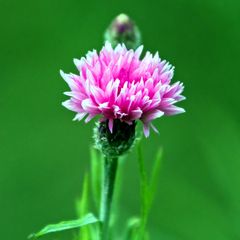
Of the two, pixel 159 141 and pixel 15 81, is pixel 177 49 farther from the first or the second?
pixel 15 81

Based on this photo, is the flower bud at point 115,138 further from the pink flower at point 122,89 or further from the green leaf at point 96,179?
the green leaf at point 96,179

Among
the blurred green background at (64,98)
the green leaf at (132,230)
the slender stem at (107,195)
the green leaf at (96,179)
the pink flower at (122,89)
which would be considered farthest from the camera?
the blurred green background at (64,98)

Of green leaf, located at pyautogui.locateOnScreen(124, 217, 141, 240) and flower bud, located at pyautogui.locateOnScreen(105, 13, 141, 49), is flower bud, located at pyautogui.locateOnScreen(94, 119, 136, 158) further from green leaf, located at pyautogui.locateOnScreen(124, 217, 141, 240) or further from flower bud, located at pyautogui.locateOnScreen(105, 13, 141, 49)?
flower bud, located at pyautogui.locateOnScreen(105, 13, 141, 49)

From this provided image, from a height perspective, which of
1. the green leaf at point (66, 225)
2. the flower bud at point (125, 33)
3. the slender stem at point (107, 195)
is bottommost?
the green leaf at point (66, 225)

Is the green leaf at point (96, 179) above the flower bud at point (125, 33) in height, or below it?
below

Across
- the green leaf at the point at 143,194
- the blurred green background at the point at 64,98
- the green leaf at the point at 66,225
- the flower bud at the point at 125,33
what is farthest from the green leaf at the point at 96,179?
the blurred green background at the point at 64,98

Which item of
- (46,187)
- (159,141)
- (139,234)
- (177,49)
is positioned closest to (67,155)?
(46,187)

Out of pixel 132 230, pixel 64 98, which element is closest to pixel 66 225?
pixel 132 230
